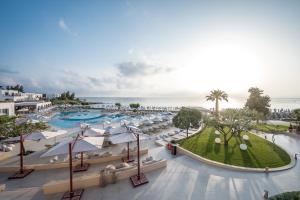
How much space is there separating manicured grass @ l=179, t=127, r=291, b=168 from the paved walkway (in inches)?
45.7

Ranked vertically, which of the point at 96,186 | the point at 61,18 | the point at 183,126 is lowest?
the point at 96,186

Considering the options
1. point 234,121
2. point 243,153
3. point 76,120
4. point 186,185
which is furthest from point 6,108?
point 243,153

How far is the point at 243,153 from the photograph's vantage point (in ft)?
43.2

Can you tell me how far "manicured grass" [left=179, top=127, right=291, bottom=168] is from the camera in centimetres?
1137

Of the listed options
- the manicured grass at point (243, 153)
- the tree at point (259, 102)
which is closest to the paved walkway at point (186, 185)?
the manicured grass at point (243, 153)

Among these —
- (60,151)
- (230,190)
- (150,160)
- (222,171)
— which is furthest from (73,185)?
(222,171)

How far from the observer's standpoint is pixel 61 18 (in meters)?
14.6

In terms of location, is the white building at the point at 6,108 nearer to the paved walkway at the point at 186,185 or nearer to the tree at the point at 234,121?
the paved walkway at the point at 186,185

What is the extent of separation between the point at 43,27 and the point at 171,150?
17.3m

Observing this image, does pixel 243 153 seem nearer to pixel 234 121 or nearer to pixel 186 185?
pixel 234 121

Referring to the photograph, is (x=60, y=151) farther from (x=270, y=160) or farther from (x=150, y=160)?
(x=270, y=160)

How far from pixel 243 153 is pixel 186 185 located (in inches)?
281

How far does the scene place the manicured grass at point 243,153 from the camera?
11.4 metres

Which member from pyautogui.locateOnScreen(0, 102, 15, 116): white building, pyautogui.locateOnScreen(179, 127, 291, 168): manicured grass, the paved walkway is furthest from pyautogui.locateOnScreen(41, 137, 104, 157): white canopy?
pyautogui.locateOnScreen(0, 102, 15, 116): white building
